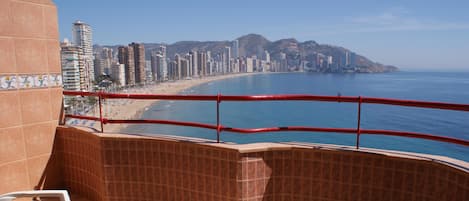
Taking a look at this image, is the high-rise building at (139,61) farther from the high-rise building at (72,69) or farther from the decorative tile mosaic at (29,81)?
the decorative tile mosaic at (29,81)

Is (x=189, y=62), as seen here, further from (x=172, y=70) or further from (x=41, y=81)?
(x=41, y=81)

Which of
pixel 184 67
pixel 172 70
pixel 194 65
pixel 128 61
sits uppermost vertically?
pixel 194 65

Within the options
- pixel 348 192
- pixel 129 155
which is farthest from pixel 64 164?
pixel 348 192

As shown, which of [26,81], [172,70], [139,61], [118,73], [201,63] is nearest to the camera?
[26,81]

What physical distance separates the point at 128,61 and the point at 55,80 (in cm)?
10727

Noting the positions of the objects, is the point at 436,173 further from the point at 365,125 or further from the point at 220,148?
the point at 365,125

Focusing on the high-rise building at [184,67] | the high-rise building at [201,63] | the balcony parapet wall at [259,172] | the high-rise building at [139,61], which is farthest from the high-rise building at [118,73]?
the balcony parapet wall at [259,172]

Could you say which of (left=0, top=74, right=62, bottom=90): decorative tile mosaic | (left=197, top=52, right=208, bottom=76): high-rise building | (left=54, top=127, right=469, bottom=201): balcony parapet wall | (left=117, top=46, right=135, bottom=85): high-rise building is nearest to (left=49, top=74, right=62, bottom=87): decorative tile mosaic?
(left=0, top=74, right=62, bottom=90): decorative tile mosaic

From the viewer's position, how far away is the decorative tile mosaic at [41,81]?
8.86ft

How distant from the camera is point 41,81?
108 inches

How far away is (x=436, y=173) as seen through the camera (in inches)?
76.2

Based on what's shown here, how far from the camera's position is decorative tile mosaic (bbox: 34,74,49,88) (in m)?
2.70

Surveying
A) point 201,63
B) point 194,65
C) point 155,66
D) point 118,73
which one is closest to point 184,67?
point 194,65

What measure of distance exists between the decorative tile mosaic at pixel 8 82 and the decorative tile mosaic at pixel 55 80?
324 mm
